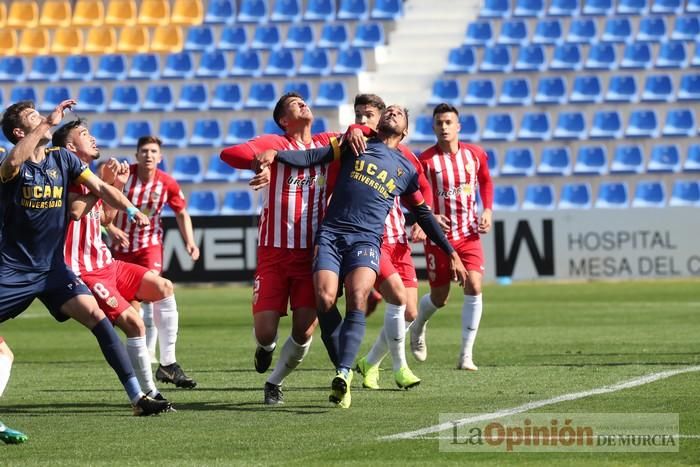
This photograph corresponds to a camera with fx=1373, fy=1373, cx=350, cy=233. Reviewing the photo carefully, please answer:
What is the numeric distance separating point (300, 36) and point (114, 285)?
18.2 metres

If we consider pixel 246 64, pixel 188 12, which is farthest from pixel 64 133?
pixel 188 12

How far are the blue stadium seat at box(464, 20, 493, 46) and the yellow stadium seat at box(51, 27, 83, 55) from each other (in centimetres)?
793

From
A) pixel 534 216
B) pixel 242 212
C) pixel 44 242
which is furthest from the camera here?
pixel 242 212

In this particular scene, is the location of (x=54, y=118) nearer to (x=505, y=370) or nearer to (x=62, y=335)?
(x=505, y=370)

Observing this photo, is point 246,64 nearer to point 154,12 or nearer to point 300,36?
point 300,36

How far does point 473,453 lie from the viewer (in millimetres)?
6445

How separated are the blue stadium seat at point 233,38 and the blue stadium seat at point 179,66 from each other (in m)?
0.72

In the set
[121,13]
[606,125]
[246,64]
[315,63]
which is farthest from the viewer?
[121,13]

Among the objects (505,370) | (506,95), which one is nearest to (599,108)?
(506,95)

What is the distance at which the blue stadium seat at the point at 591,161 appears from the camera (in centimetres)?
2420

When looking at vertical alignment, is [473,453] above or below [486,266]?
above

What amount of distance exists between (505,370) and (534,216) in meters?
11.6

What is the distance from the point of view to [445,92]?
25562 millimetres

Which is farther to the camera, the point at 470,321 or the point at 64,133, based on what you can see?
the point at 470,321
